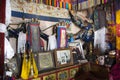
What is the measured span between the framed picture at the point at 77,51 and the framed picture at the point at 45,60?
0.56m

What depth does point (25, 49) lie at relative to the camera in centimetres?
231

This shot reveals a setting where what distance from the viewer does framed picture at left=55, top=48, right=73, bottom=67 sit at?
2.57 metres

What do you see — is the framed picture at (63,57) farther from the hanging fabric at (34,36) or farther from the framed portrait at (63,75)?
the hanging fabric at (34,36)

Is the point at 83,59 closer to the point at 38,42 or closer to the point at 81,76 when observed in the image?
the point at 81,76

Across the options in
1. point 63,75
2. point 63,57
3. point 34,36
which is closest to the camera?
point 34,36

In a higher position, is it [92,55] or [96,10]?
[96,10]

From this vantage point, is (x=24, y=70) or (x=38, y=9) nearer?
(x=24, y=70)

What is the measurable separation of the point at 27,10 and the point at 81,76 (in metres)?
1.43

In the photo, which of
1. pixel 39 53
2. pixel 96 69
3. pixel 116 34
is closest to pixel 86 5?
pixel 116 34

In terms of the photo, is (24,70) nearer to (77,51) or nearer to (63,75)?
(63,75)

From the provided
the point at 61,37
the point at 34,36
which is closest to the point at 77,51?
the point at 61,37

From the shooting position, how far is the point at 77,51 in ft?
10.0

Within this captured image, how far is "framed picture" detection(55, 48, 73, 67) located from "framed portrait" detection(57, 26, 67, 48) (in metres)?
0.13

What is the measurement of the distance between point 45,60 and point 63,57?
0.37 meters
